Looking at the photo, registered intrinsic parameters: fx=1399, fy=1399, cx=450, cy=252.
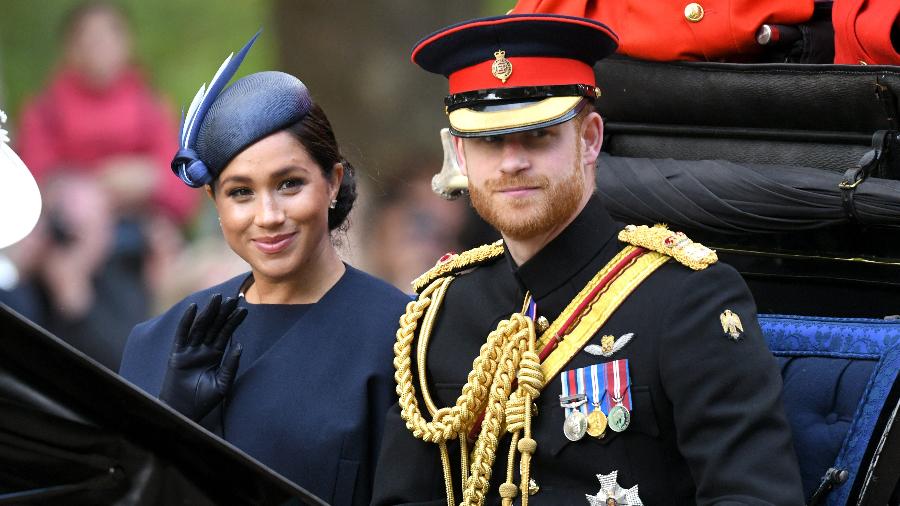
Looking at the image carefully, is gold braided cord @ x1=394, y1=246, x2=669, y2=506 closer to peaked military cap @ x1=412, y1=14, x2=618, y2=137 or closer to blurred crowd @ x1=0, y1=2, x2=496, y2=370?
peaked military cap @ x1=412, y1=14, x2=618, y2=137

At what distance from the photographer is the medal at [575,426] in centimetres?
255

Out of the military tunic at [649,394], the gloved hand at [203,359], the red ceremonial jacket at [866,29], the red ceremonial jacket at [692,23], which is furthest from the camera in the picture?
the red ceremonial jacket at [692,23]

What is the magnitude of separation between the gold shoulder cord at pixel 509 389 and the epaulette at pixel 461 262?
241mm

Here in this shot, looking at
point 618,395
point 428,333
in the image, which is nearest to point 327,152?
point 428,333

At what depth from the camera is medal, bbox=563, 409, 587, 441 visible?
8.38 feet

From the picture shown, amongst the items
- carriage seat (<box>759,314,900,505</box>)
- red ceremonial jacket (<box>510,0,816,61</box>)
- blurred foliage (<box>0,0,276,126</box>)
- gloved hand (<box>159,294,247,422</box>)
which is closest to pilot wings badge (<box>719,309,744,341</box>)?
carriage seat (<box>759,314,900,505</box>)

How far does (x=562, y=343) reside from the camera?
2.69m

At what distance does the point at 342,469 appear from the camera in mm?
2891

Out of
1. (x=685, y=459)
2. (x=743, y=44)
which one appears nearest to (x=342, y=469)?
(x=685, y=459)

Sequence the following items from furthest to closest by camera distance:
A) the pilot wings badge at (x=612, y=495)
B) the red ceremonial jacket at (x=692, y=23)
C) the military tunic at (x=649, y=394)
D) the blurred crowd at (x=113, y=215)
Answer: the blurred crowd at (x=113, y=215) → the red ceremonial jacket at (x=692, y=23) → the pilot wings badge at (x=612, y=495) → the military tunic at (x=649, y=394)

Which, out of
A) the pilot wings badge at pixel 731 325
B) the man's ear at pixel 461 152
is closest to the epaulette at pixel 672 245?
the pilot wings badge at pixel 731 325

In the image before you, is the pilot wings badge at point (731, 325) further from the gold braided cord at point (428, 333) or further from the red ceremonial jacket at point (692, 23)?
the red ceremonial jacket at point (692, 23)

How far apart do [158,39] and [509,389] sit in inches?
133

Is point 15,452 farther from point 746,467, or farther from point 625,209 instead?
point 625,209
